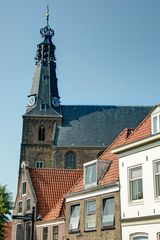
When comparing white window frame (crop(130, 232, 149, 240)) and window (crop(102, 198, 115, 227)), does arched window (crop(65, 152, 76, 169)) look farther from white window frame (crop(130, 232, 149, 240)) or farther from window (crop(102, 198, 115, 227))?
white window frame (crop(130, 232, 149, 240))

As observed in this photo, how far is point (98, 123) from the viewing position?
61656 millimetres

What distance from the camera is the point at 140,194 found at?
17562 millimetres

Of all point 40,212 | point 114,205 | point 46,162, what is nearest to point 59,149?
point 46,162

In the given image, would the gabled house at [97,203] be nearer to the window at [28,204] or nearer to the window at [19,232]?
the window at [28,204]

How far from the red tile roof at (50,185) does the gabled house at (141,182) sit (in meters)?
13.6

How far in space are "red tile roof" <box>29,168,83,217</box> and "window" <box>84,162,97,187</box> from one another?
31.4 ft

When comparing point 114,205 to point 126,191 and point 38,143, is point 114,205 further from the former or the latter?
point 38,143

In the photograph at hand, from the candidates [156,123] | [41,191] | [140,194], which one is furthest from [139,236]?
[41,191]

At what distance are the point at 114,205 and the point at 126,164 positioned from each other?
2086 millimetres

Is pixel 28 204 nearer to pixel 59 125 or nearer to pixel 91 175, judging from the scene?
pixel 91 175

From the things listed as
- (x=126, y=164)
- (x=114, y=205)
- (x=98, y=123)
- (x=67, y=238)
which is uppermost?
(x=98, y=123)

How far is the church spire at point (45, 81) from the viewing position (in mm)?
60500

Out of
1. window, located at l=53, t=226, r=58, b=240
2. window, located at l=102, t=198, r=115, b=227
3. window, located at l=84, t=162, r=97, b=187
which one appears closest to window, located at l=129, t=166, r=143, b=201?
window, located at l=102, t=198, r=115, b=227

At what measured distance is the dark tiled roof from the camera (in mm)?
58688
